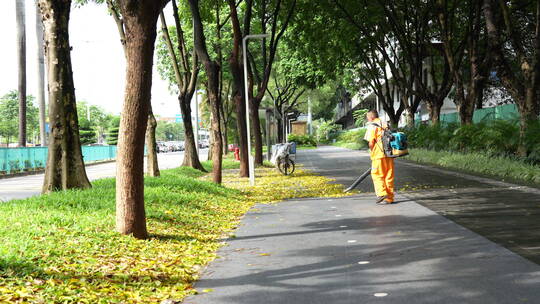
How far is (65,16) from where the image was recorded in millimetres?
12094

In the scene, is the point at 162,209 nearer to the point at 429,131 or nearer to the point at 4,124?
the point at 429,131

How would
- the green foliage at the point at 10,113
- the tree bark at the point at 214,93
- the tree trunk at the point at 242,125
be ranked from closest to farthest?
the tree bark at the point at 214,93
the tree trunk at the point at 242,125
the green foliage at the point at 10,113

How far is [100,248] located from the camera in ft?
22.7

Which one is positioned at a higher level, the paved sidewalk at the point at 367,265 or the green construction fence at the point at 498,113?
the green construction fence at the point at 498,113

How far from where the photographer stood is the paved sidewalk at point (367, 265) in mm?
5195

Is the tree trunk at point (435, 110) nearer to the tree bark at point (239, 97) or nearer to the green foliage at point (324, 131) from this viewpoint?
the tree bark at point (239, 97)

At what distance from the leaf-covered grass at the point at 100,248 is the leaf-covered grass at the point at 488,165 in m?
7.42

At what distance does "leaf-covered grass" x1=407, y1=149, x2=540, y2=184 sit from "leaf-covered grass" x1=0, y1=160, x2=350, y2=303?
742 cm

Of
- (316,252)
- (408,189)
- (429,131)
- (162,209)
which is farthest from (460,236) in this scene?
(429,131)

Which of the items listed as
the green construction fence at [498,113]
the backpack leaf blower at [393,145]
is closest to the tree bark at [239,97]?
the green construction fence at [498,113]

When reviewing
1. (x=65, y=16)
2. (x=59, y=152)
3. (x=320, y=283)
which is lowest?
(x=320, y=283)

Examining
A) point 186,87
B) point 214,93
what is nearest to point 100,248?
point 214,93

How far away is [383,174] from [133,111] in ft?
18.2

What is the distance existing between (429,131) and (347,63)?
32.3 feet
